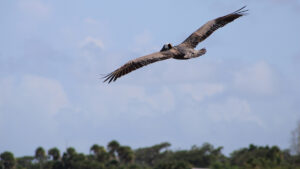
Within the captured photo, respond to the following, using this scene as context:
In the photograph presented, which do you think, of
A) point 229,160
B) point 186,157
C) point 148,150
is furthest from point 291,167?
point 148,150

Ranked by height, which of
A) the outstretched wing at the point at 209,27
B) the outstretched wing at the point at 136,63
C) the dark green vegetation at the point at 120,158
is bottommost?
the outstretched wing at the point at 136,63

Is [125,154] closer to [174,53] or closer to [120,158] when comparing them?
[120,158]

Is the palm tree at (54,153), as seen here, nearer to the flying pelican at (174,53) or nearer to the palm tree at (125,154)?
the palm tree at (125,154)

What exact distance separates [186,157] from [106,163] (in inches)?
538

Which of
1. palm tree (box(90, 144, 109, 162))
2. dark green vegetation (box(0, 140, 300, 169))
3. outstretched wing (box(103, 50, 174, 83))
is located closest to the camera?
outstretched wing (box(103, 50, 174, 83))

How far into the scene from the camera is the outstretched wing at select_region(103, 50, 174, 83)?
18.3m

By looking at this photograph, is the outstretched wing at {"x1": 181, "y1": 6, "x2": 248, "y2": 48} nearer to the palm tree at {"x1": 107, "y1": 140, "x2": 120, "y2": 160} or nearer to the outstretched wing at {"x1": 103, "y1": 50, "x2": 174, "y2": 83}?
the outstretched wing at {"x1": 103, "y1": 50, "x2": 174, "y2": 83}

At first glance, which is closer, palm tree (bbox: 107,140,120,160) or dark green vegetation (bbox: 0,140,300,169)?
dark green vegetation (bbox: 0,140,300,169)

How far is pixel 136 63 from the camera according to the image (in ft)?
60.5

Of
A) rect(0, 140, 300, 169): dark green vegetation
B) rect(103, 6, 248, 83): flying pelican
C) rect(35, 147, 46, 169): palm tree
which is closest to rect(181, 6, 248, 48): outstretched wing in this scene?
rect(103, 6, 248, 83): flying pelican

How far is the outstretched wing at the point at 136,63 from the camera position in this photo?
18.3 metres

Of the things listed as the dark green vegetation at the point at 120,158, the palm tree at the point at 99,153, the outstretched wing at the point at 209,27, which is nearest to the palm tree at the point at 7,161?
the dark green vegetation at the point at 120,158

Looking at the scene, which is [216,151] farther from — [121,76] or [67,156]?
[121,76]

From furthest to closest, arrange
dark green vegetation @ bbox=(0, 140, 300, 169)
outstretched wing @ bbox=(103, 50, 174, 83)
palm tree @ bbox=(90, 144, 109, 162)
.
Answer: palm tree @ bbox=(90, 144, 109, 162), dark green vegetation @ bbox=(0, 140, 300, 169), outstretched wing @ bbox=(103, 50, 174, 83)
